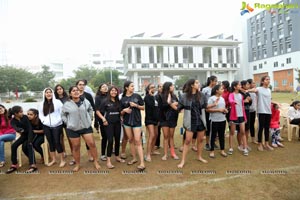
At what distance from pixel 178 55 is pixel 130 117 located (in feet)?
88.6

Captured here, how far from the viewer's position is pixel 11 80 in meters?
34.4

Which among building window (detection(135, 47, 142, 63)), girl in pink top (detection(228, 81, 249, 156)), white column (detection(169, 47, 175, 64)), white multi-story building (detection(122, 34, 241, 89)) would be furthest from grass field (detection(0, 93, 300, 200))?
white column (detection(169, 47, 175, 64))

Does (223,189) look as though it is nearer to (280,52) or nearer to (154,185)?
(154,185)

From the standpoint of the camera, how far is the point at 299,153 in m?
4.37

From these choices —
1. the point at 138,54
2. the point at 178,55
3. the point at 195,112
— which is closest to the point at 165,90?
the point at 195,112

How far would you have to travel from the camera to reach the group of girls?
3.86 metres

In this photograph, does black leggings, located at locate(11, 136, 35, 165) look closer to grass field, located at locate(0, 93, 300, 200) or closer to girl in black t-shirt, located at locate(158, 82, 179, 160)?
grass field, located at locate(0, 93, 300, 200)

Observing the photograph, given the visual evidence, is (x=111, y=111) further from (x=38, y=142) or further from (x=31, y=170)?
(x=31, y=170)

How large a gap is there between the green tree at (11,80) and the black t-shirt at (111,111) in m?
36.5

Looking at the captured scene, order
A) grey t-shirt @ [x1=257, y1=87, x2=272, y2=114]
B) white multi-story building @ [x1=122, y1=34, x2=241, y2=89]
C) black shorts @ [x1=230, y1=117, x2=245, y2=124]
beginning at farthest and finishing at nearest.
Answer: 1. white multi-story building @ [x1=122, y1=34, x2=241, y2=89]
2. grey t-shirt @ [x1=257, y1=87, x2=272, y2=114]
3. black shorts @ [x1=230, y1=117, x2=245, y2=124]

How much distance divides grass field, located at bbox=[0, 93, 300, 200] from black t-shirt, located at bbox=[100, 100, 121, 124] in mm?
893

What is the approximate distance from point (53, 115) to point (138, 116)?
1645 mm

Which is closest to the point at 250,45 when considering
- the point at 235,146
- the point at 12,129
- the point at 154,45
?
the point at 154,45

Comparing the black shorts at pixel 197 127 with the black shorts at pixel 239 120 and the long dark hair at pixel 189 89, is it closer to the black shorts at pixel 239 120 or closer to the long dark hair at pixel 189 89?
the long dark hair at pixel 189 89
